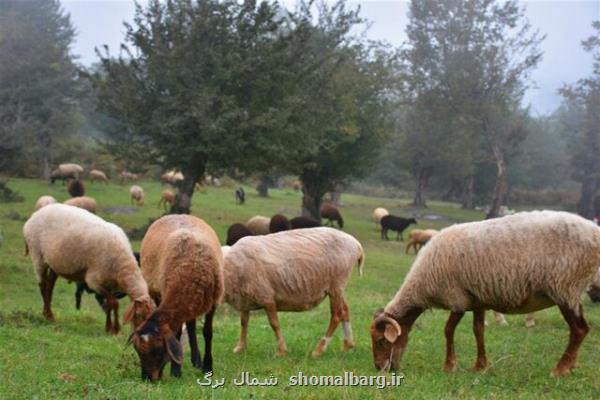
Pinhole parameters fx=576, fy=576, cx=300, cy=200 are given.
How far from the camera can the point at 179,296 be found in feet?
21.5

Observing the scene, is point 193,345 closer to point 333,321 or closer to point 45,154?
point 333,321

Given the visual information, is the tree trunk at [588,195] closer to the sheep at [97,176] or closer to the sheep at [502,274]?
the sheep at [97,176]

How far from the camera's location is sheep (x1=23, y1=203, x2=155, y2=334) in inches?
374

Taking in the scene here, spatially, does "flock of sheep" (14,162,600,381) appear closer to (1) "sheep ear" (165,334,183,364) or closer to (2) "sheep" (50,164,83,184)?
(1) "sheep ear" (165,334,183,364)

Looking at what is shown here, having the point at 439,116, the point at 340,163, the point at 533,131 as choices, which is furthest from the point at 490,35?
the point at 533,131

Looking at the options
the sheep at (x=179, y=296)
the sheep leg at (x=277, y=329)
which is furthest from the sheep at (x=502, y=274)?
the sheep at (x=179, y=296)

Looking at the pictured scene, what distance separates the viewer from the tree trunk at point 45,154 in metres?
42.8

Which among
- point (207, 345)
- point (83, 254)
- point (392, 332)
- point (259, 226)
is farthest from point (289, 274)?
point (259, 226)

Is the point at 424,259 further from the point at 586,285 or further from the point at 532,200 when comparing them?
the point at 532,200

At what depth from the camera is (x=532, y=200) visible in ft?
219

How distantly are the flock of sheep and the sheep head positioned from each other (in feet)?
0.03

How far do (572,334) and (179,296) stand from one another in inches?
190

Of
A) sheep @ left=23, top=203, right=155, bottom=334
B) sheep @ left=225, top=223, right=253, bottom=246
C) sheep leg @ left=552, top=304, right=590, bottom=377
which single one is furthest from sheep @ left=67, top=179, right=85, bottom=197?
sheep leg @ left=552, top=304, right=590, bottom=377

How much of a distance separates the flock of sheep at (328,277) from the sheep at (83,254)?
0.03 metres
